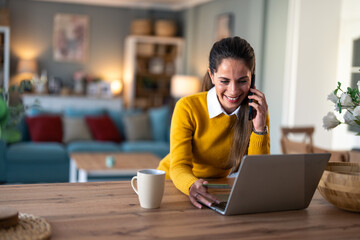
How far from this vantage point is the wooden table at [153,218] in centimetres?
104

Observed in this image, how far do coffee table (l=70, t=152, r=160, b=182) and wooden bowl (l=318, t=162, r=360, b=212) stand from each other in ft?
9.47

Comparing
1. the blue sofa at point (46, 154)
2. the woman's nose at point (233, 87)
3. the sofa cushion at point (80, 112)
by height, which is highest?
the woman's nose at point (233, 87)

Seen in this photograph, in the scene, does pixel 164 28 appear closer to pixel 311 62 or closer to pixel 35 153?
pixel 311 62

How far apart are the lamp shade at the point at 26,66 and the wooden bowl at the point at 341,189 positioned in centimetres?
696

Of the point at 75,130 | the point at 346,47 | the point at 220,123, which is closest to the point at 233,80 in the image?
the point at 220,123

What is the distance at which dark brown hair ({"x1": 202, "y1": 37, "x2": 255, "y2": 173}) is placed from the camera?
158 centimetres

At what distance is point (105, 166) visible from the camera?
4.13 metres

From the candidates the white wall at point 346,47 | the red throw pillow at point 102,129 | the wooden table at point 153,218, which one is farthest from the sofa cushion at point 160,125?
the wooden table at point 153,218

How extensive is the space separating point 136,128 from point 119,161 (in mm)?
1335

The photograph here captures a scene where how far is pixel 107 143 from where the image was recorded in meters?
5.51

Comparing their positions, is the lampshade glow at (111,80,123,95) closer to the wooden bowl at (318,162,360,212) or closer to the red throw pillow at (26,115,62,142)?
the red throw pillow at (26,115,62,142)

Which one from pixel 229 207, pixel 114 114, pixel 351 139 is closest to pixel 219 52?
pixel 229 207

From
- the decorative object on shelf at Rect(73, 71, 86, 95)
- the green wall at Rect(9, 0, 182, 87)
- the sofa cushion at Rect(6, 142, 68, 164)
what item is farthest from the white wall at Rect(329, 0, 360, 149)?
the decorative object on shelf at Rect(73, 71, 86, 95)

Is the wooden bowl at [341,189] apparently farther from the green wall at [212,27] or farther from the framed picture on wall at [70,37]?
the framed picture on wall at [70,37]
